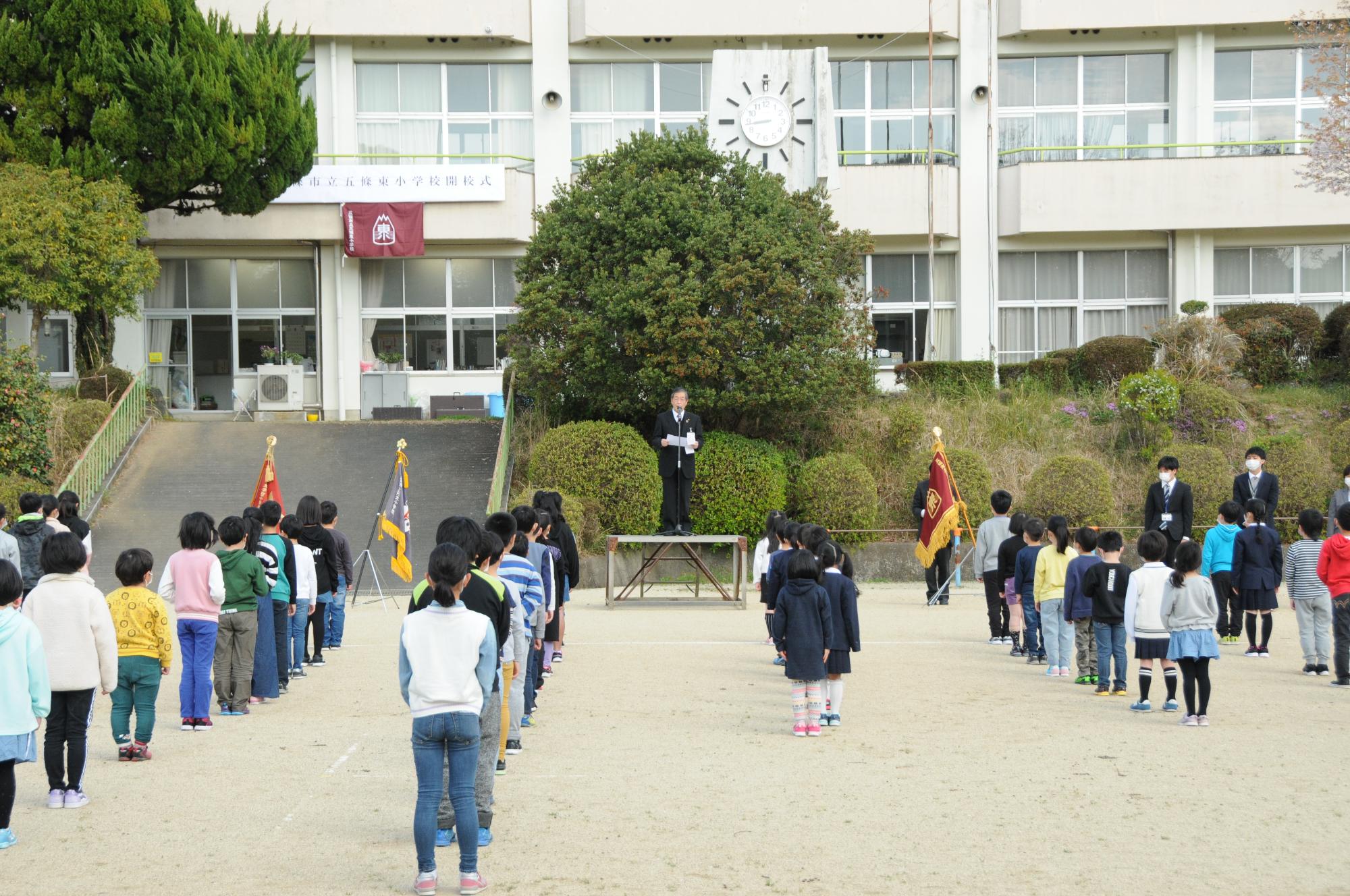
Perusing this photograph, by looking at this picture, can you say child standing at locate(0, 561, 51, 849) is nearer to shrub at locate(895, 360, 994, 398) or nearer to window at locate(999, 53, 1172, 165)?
shrub at locate(895, 360, 994, 398)

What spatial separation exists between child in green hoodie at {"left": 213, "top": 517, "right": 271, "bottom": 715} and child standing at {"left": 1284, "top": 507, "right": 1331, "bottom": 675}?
8.37 m

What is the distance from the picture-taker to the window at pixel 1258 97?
30.8 meters

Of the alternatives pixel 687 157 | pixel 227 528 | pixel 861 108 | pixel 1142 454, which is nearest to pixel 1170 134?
pixel 861 108

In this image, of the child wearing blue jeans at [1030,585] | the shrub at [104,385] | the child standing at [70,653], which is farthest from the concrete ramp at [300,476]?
the child standing at [70,653]

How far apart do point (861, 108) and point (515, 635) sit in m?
26.3

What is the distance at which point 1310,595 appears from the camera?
36.4ft

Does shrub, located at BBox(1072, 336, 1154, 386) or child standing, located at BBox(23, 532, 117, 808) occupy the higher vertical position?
shrub, located at BBox(1072, 336, 1154, 386)

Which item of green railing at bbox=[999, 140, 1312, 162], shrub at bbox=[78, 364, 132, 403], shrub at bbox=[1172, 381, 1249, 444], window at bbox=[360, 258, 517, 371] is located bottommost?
shrub at bbox=[1172, 381, 1249, 444]

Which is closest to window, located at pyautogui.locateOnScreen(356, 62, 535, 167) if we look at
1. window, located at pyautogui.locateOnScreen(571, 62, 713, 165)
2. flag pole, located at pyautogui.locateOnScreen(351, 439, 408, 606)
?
window, located at pyautogui.locateOnScreen(571, 62, 713, 165)

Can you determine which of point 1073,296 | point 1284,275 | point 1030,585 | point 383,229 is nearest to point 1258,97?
point 1284,275

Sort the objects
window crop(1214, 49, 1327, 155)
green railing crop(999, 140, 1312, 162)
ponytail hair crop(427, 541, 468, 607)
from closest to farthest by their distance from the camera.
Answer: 1. ponytail hair crop(427, 541, 468, 607)
2. green railing crop(999, 140, 1312, 162)
3. window crop(1214, 49, 1327, 155)

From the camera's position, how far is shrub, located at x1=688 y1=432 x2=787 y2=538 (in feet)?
64.6

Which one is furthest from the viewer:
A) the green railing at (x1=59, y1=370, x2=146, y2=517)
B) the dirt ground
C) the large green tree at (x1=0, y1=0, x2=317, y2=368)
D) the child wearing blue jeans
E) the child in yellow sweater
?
the large green tree at (x1=0, y1=0, x2=317, y2=368)

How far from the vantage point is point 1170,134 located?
31.0 metres
